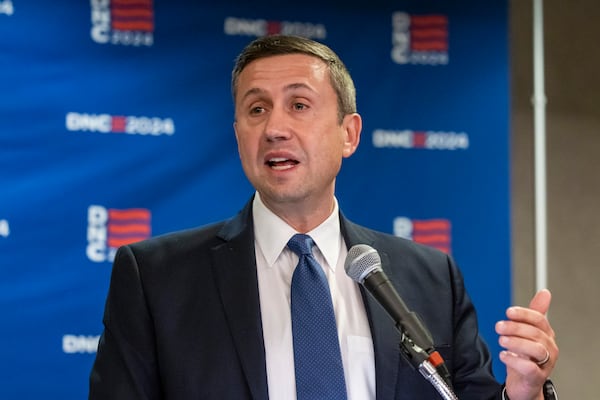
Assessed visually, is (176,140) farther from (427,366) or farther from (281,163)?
(427,366)

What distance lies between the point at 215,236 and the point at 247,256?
11 cm

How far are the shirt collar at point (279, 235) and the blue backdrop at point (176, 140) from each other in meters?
1.34

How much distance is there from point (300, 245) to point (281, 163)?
0.19 m

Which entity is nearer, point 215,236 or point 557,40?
point 215,236

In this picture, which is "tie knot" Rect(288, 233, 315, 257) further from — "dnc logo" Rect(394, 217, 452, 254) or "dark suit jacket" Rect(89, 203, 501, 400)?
"dnc logo" Rect(394, 217, 452, 254)

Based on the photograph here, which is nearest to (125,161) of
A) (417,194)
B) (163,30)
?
(163,30)

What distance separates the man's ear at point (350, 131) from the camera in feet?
7.12

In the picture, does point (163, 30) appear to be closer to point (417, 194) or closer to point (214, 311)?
point (417, 194)

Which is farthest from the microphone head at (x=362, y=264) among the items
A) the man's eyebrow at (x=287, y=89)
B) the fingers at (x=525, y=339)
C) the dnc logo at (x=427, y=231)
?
the dnc logo at (x=427, y=231)

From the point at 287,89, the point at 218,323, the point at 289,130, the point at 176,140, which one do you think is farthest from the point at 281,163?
the point at 176,140

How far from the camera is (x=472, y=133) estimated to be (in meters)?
3.61

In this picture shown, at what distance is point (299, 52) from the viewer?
2.07 meters

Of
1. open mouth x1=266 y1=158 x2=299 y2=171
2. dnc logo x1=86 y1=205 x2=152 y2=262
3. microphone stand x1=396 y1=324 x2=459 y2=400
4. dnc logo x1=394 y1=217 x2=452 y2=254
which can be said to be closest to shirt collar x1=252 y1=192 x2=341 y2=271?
open mouth x1=266 y1=158 x2=299 y2=171

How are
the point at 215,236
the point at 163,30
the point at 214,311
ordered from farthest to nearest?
the point at 163,30 → the point at 215,236 → the point at 214,311
